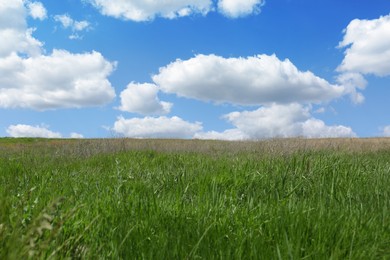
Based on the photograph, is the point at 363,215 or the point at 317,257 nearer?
the point at 317,257

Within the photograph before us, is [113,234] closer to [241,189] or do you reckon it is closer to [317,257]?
[317,257]

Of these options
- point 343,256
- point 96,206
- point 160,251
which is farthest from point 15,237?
point 343,256

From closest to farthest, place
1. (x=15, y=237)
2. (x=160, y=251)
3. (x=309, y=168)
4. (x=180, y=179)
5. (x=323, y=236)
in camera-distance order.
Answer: (x=15, y=237)
(x=160, y=251)
(x=323, y=236)
(x=180, y=179)
(x=309, y=168)

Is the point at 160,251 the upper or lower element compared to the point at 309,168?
lower

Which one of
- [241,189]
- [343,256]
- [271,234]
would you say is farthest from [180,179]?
[343,256]

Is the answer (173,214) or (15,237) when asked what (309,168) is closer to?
(173,214)

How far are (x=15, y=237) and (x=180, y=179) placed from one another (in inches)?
127

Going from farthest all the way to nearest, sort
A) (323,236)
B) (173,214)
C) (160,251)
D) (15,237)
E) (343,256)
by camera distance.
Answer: (173,214)
(323,236)
(343,256)
(160,251)
(15,237)

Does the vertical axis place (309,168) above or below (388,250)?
above

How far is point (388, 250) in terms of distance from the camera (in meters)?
2.87

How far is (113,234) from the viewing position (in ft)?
9.19

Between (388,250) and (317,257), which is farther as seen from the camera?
(388,250)

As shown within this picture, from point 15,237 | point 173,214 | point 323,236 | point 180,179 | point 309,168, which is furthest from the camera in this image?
point 309,168

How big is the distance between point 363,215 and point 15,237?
2.87 meters
